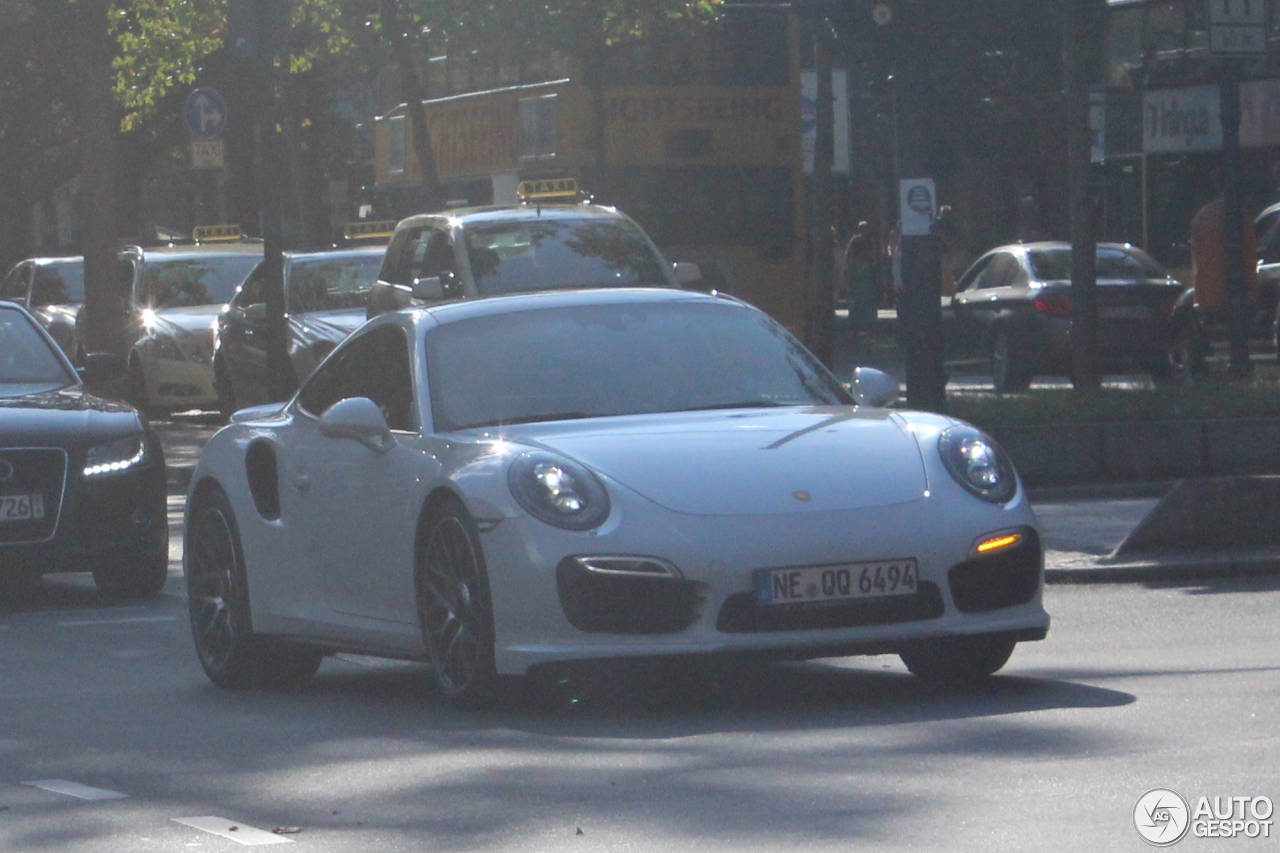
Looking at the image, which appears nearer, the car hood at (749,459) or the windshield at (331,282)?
the car hood at (749,459)

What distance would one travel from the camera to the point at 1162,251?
3469 cm

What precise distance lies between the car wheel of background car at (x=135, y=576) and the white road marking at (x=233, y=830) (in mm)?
6055

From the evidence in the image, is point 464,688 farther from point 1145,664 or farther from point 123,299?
point 123,299

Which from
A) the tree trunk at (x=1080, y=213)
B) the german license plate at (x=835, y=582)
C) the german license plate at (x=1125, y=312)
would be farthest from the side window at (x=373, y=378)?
the german license plate at (x=1125, y=312)

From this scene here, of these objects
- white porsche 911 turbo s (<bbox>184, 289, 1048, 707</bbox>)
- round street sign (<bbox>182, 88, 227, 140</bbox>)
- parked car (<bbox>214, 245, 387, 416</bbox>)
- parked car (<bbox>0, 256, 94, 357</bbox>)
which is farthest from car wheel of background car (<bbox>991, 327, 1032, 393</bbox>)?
white porsche 911 turbo s (<bbox>184, 289, 1048, 707</bbox>)

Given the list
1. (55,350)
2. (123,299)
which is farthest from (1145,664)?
(123,299)

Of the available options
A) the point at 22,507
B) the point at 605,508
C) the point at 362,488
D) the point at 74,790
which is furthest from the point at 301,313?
the point at 74,790

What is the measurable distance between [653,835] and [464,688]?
6.71 feet

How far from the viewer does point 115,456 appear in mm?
12125

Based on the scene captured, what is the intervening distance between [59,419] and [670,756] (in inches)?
238

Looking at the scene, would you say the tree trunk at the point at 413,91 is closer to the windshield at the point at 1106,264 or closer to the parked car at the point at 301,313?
the parked car at the point at 301,313

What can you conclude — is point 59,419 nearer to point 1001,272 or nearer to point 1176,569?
point 1176,569

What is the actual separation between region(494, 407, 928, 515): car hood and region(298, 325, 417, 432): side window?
634 mm

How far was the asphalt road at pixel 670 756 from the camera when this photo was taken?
5801mm
